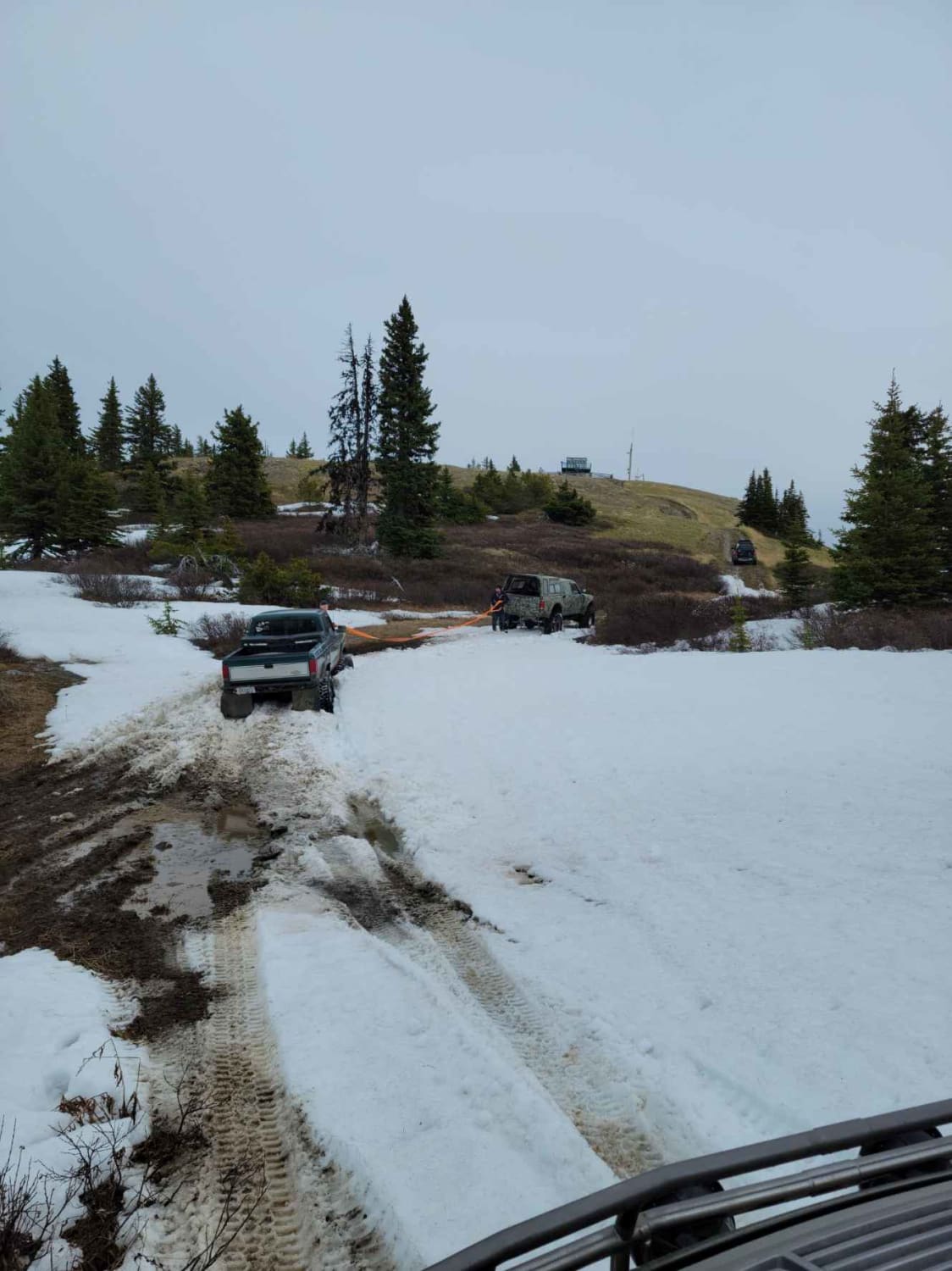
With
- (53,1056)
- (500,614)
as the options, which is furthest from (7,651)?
(53,1056)

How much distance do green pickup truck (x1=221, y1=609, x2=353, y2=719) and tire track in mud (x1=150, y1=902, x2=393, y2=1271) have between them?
709 cm

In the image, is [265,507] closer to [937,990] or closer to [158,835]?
[158,835]

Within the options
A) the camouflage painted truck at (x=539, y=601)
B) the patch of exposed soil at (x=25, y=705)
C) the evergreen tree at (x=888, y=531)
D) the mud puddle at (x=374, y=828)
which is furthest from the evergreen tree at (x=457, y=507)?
the mud puddle at (x=374, y=828)

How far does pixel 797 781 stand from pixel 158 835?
6846 mm

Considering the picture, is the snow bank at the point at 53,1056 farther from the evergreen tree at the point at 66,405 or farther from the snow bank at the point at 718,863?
the evergreen tree at the point at 66,405

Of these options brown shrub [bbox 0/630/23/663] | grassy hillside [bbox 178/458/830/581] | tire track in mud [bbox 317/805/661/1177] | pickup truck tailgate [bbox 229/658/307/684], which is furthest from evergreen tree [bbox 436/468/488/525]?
tire track in mud [bbox 317/805/661/1177]

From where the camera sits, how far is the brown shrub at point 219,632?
58.7 ft

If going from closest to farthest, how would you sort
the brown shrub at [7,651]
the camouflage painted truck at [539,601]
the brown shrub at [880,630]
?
the brown shrub at [880,630] → the brown shrub at [7,651] → the camouflage painted truck at [539,601]

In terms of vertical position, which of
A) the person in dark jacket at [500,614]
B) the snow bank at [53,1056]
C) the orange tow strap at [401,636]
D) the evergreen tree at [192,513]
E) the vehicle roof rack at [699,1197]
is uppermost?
the evergreen tree at [192,513]

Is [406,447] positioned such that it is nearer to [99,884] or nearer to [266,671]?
[266,671]

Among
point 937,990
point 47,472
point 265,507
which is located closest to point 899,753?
point 937,990

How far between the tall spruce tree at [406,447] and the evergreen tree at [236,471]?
55.5ft

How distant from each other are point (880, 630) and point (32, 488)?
39715 mm

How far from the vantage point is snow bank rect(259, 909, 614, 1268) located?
110 inches
